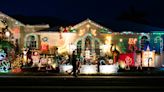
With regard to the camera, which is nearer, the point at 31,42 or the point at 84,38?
the point at 84,38

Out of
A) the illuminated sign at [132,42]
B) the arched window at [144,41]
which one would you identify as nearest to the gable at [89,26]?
the illuminated sign at [132,42]

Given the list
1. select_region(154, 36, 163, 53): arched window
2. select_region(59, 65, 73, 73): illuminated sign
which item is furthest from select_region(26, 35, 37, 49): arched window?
select_region(154, 36, 163, 53): arched window

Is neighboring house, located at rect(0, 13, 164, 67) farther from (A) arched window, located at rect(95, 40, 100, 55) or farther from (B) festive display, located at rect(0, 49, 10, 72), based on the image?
(B) festive display, located at rect(0, 49, 10, 72)

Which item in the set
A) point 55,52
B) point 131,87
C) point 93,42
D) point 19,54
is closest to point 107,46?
point 93,42

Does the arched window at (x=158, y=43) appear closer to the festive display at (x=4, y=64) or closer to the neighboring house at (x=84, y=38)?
the neighboring house at (x=84, y=38)

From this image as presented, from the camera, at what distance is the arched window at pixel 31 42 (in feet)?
144

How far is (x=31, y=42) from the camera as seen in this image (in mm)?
43969

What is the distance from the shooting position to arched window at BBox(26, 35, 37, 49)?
144 ft

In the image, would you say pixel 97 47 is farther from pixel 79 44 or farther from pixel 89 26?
pixel 89 26

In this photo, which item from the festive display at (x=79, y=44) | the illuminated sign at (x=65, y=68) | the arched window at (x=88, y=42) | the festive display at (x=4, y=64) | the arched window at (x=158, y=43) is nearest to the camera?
the illuminated sign at (x=65, y=68)

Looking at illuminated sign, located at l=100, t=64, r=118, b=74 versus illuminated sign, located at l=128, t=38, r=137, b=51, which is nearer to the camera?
illuminated sign, located at l=100, t=64, r=118, b=74

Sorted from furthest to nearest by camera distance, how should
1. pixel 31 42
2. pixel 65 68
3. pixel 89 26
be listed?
pixel 31 42 → pixel 89 26 → pixel 65 68

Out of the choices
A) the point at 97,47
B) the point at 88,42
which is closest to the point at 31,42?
the point at 88,42

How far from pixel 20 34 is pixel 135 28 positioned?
898 centimetres
